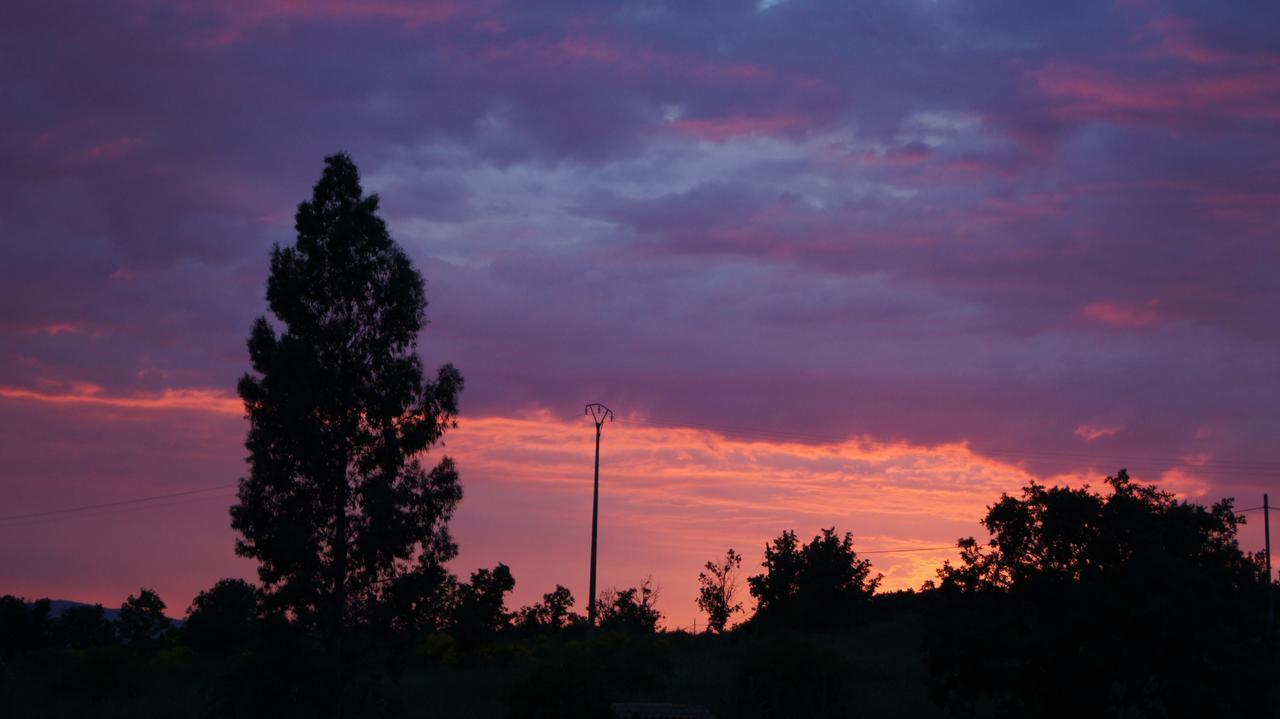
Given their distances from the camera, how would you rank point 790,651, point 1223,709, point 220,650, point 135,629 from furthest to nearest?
point 135,629 < point 220,650 < point 790,651 < point 1223,709

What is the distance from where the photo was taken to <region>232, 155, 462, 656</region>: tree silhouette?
35.2 meters

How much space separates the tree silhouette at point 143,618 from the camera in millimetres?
104938

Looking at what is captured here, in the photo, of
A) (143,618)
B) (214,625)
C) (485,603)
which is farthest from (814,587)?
(143,618)

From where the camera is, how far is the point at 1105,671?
1296 inches

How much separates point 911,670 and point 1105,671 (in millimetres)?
22490

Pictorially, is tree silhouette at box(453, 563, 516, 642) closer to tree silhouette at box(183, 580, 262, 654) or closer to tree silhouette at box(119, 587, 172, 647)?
tree silhouette at box(183, 580, 262, 654)

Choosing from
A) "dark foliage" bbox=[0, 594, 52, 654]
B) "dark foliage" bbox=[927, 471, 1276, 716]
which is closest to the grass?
"dark foliage" bbox=[927, 471, 1276, 716]

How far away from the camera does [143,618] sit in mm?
106188

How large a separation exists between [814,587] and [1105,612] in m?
49.1

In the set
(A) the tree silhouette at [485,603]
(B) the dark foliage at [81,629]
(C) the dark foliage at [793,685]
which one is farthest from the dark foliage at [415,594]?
(B) the dark foliage at [81,629]

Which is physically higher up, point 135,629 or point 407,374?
point 407,374

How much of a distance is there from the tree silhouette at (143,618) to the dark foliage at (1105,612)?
289 feet

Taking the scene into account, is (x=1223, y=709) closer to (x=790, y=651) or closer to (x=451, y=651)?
(x=790, y=651)

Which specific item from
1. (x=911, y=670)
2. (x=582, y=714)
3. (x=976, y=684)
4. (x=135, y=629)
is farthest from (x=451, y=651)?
(x=135, y=629)
